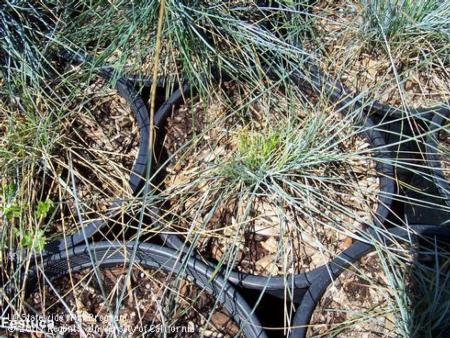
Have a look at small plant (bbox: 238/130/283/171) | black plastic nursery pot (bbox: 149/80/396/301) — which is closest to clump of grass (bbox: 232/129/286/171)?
small plant (bbox: 238/130/283/171)

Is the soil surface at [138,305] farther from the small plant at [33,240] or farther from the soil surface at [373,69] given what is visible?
the soil surface at [373,69]

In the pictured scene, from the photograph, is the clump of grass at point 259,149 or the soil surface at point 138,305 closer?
the soil surface at point 138,305

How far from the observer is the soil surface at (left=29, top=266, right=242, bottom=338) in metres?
1.12

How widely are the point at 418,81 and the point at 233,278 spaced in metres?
0.75

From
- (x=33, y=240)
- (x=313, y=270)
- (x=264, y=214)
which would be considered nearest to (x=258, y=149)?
(x=264, y=214)

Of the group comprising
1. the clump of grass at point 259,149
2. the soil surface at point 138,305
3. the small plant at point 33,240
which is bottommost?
the soil surface at point 138,305

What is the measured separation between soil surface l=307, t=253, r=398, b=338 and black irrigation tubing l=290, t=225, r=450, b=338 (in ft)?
0.05

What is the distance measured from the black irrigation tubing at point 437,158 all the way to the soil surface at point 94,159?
28.2 inches

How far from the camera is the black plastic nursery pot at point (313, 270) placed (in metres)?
1.15

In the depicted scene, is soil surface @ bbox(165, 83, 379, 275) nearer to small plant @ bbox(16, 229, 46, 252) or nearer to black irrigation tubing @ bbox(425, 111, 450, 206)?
black irrigation tubing @ bbox(425, 111, 450, 206)

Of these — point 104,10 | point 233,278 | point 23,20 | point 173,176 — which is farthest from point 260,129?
point 23,20

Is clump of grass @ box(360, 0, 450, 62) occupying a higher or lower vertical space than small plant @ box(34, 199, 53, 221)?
higher

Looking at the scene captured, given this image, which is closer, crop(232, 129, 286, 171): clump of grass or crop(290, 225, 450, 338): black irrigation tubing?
crop(290, 225, 450, 338): black irrigation tubing

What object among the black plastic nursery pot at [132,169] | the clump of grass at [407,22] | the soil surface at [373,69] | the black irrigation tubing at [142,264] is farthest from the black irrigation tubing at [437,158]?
the black plastic nursery pot at [132,169]
